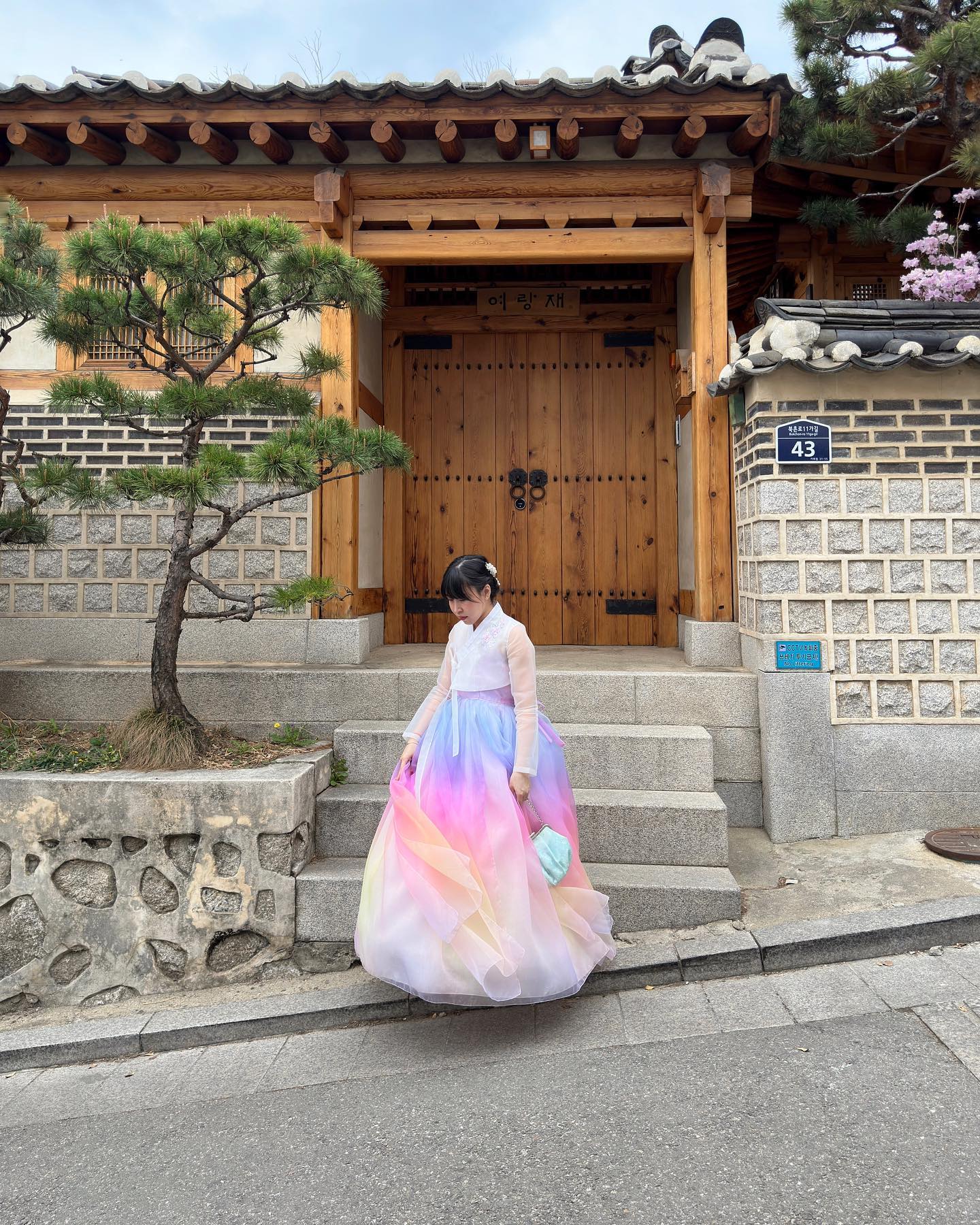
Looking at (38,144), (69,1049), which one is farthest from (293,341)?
(69,1049)

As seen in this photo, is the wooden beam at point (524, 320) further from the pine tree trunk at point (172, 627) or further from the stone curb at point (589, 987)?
the stone curb at point (589, 987)

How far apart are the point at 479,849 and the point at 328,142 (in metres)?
4.75

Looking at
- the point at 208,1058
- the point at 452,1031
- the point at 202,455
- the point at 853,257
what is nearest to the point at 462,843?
the point at 452,1031

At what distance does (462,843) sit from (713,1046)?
46.1 inches

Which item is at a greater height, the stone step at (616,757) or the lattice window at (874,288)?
the lattice window at (874,288)

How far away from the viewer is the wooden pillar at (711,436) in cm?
596

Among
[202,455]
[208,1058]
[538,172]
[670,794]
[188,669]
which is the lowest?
[208,1058]

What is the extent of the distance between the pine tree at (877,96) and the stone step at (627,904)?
5.47 metres

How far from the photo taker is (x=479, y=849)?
340cm

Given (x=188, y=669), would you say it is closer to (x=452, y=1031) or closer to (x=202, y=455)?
(x=202, y=455)

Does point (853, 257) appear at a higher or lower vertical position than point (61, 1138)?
higher

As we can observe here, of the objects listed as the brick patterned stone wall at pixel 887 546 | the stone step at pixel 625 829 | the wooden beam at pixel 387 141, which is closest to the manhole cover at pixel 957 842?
the brick patterned stone wall at pixel 887 546

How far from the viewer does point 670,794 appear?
187 inches

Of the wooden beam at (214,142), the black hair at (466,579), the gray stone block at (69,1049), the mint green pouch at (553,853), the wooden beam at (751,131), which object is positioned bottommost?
the gray stone block at (69,1049)
